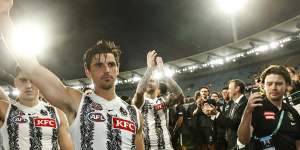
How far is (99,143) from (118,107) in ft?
1.23

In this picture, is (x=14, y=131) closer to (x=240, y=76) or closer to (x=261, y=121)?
(x=261, y=121)

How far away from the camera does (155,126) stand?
6172mm

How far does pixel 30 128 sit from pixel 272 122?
2.76 metres

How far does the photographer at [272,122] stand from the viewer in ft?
13.3

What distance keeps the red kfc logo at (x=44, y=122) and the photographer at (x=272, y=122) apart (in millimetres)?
2243

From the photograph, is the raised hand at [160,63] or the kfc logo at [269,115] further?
the raised hand at [160,63]

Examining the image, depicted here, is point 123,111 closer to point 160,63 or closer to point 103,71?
point 103,71

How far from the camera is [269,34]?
97.7ft

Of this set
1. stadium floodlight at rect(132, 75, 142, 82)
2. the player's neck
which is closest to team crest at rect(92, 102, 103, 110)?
the player's neck

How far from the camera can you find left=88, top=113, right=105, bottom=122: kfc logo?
2.93 metres

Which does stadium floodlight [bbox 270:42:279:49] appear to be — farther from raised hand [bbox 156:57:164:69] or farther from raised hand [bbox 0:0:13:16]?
raised hand [bbox 0:0:13:16]

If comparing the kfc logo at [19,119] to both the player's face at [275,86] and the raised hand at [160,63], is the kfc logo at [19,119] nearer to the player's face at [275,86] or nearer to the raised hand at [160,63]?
the raised hand at [160,63]

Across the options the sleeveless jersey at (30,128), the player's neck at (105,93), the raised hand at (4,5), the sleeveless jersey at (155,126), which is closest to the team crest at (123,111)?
the player's neck at (105,93)

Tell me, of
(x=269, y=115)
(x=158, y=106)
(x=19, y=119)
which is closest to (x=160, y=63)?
(x=158, y=106)
